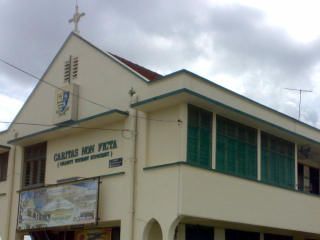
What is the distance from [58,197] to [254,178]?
657cm

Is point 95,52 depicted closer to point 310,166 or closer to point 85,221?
point 85,221

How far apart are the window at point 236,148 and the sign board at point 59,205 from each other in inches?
160

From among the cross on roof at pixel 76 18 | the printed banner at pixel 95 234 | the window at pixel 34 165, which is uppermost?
the cross on roof at pixel 76 18

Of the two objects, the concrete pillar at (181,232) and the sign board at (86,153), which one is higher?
the sign board at (86,153)

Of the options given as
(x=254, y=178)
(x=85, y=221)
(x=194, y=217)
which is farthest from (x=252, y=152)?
(x=85, y=221)

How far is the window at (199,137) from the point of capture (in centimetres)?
1845

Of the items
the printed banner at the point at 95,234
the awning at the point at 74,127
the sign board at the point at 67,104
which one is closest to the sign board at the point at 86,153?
the awning at the point at 74,127

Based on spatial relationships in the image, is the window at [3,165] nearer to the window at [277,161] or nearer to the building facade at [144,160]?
the building facade at [144,160]

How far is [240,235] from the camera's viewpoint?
70.9ft

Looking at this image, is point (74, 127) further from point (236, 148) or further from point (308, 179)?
point (308, 179)

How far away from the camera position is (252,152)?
20984 millimetres

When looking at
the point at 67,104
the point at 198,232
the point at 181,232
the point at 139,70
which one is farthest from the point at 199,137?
the point at 67,104

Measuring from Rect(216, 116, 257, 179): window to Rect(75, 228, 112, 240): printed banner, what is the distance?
14.3 ft

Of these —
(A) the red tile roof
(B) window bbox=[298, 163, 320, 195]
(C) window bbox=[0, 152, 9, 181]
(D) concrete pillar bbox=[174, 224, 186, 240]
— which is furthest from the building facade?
(B) window bbox=[298, 163, 320, 195]
